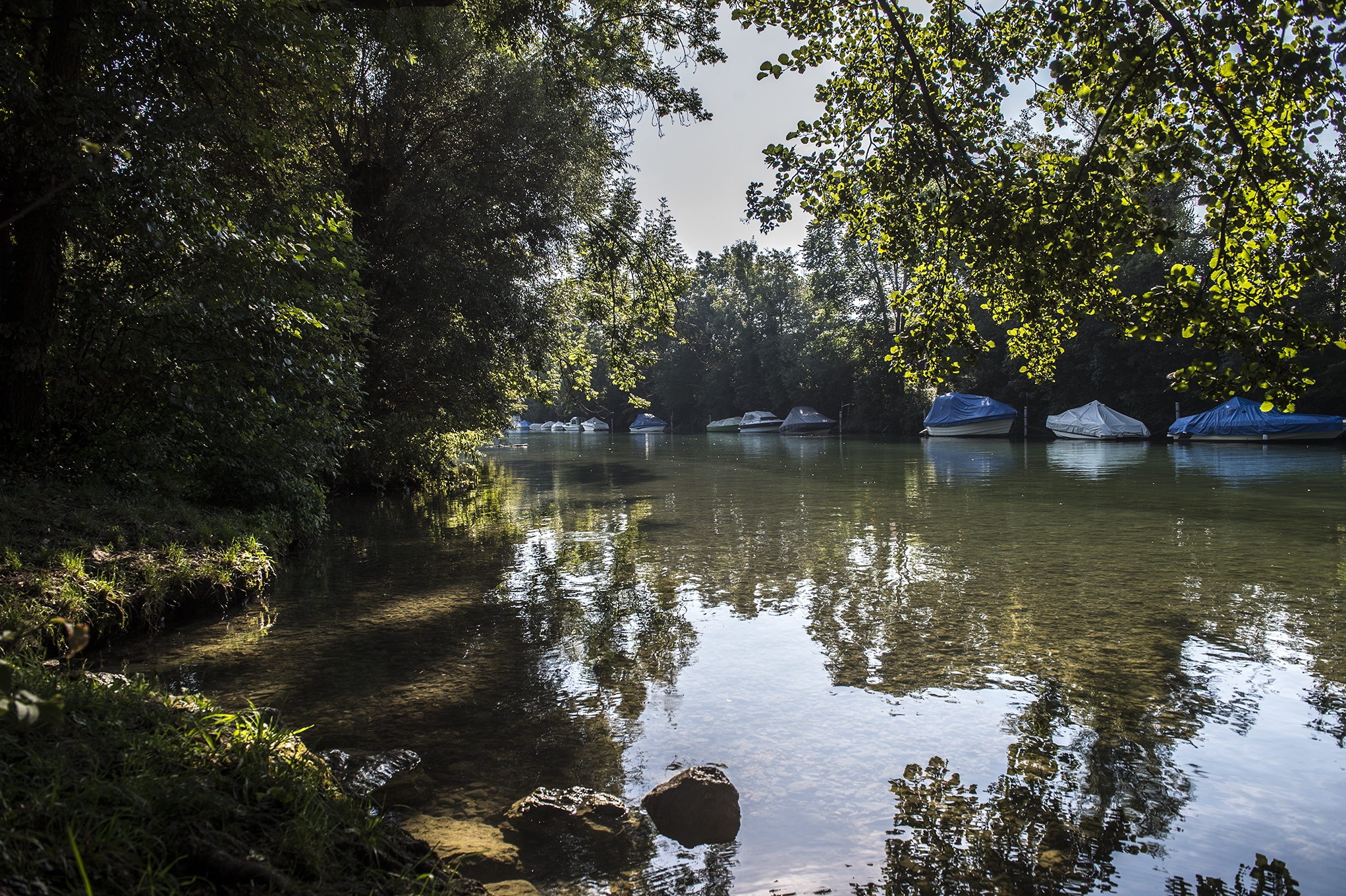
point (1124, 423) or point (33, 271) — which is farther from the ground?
point (33, 271)

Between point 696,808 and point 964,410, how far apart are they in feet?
135

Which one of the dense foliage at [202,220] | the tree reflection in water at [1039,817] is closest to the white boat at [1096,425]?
the dense foliage at [202,220]

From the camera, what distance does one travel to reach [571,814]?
3361 millimetres

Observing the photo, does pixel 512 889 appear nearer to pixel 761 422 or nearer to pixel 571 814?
pixel 571 814

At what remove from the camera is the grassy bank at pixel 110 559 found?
195 inches

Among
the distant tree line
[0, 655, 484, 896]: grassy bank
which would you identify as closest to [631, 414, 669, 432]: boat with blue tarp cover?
the distant tree line

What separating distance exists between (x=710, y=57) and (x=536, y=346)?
7.19m

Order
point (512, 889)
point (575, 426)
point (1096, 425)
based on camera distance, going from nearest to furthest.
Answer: point (512, 889)
point (1096, 425)
point (575, 426)

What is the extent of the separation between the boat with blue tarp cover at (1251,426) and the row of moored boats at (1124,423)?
21 mm

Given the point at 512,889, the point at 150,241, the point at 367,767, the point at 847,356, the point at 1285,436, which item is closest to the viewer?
the point at 512,889

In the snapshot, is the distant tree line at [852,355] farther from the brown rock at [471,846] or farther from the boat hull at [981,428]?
the brown rock at [471,846]

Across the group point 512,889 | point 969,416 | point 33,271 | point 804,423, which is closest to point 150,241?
point 33,271

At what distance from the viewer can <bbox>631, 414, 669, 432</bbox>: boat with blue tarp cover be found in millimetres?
80125

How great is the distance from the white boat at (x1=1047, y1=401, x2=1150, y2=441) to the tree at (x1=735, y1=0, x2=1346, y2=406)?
3134 centimetres
